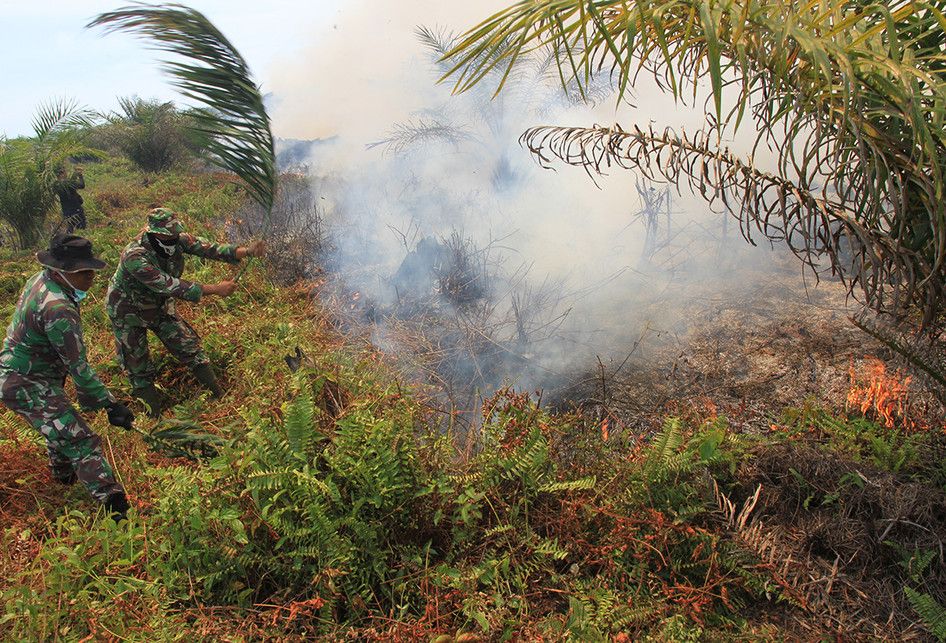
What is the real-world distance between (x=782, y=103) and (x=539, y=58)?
7.73 m

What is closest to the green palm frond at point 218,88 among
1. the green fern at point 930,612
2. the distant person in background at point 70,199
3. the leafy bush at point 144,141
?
the green fern at point 930,612

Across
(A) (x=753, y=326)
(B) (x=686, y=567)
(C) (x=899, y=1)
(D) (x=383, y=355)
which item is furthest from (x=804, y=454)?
(D) (x=383, y=355)

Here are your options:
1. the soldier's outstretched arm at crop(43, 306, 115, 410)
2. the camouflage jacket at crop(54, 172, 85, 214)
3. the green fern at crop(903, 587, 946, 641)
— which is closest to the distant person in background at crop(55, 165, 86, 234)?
the camouflage jacket at crop(54, 172, 85, 214)

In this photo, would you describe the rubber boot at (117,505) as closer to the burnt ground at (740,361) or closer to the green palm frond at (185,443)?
the green palm frond at (185,443)

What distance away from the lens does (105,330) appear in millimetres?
6215

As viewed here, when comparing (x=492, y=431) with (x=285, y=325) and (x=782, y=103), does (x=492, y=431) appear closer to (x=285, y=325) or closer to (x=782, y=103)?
(x=782, y=103)

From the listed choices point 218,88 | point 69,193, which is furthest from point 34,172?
point 218,88

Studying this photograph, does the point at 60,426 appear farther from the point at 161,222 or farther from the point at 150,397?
the point at 161,222

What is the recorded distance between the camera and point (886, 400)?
349 cm

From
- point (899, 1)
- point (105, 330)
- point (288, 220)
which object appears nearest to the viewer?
point (899, 1)

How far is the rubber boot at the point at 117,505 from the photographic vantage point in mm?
3467

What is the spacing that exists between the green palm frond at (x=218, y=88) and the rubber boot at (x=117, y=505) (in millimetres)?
2114

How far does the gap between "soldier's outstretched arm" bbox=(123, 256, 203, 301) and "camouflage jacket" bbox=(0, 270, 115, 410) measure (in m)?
1.00

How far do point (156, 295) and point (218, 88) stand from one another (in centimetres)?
260
